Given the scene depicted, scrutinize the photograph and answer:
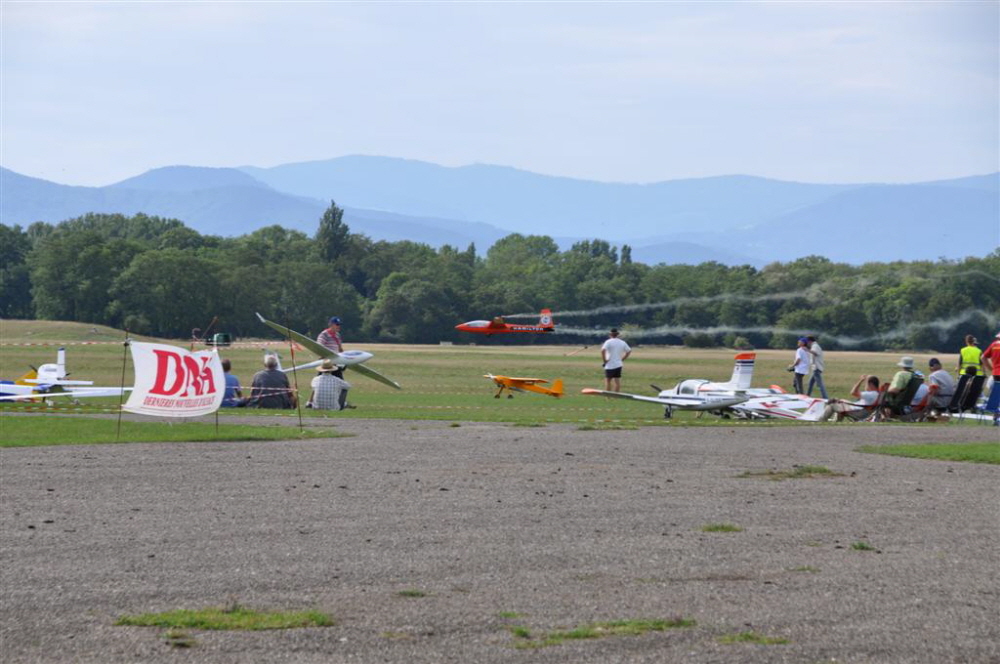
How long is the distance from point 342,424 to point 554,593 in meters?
14.9

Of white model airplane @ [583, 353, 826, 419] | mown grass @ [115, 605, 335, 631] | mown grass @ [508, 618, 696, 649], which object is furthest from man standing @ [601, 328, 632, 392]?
mown grass @ [115, 605, 335, 631]

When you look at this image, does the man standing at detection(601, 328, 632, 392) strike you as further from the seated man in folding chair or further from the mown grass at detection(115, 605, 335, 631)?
the mown grass at detection(115, 605, 335, 631)

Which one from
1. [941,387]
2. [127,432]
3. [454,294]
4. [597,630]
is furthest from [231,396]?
[454,294]

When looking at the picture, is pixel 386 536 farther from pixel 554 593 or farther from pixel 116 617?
pixel 116 617

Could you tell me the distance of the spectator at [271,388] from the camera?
2721 centimetres

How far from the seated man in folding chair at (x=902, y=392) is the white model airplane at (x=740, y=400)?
1332 mm

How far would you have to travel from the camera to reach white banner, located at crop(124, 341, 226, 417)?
18.8m

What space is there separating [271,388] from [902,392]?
12.7 m

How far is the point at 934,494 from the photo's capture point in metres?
14.7

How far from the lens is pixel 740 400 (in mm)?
28891

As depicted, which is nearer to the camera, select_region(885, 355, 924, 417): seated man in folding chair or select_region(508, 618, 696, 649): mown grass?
select_region(508, 618, 696, 649): mown grass

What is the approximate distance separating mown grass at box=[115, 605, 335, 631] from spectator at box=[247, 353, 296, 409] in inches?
734

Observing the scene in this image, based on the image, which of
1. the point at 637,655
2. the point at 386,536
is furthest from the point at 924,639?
the point at 386,536

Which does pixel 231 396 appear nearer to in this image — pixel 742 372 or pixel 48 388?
pixel 48 388
